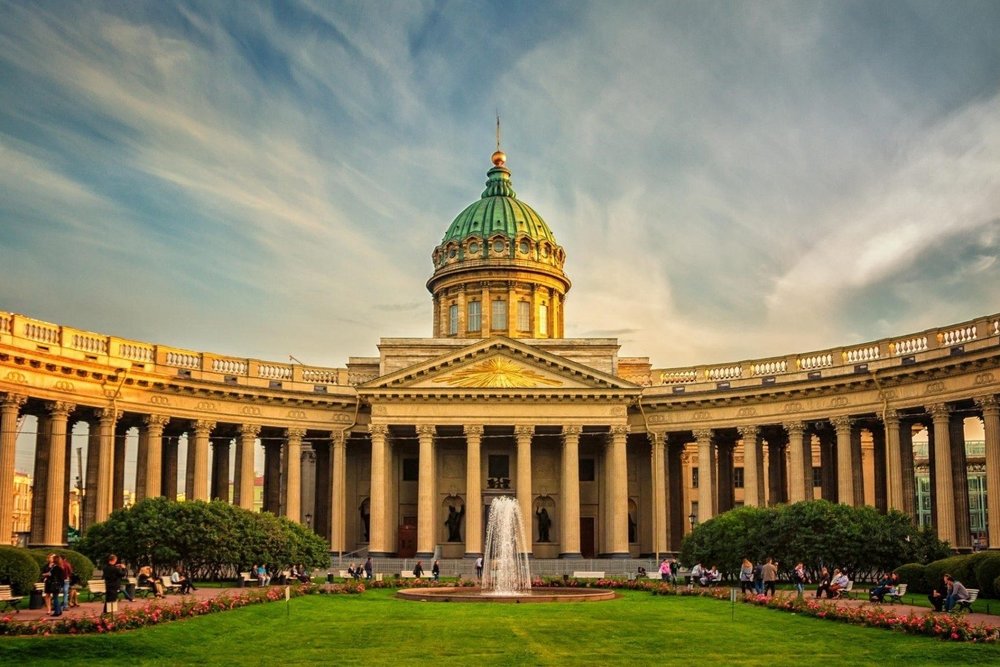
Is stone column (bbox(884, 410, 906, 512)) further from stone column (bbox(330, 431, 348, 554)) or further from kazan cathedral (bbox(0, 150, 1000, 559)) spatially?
stone column (bbox(330, 431, 348, 554))

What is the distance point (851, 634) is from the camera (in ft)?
96.1

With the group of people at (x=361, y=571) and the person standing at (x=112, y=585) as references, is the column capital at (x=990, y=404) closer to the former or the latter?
the group of people at (x=361, y=571)

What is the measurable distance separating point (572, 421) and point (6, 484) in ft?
104

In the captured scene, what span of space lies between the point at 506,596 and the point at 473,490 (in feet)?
93.4

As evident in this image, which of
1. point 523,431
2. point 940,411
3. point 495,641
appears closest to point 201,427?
point 523,431

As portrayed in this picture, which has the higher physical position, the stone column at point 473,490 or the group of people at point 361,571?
the stone column at point 473,490


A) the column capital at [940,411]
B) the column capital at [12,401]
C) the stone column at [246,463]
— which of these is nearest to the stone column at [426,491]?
the stone column at [246,463]

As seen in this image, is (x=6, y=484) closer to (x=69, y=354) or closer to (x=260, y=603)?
(x=69, y=354)

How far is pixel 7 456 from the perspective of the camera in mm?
50594

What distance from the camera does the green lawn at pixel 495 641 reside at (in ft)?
82.6

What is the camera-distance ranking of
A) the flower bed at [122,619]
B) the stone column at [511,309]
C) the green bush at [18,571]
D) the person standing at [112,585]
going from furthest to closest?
the stone column at [511,309], the green bush at [18,571], the person standing at [112,585], the flower bed at [122,619]

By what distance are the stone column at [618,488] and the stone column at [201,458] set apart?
23766 millimetres

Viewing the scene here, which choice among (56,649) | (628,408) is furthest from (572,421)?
(56,649)

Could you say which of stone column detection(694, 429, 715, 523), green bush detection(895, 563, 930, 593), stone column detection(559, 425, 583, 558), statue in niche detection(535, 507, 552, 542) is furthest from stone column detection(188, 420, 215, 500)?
green bush detection(895, 563, 930, 593)
